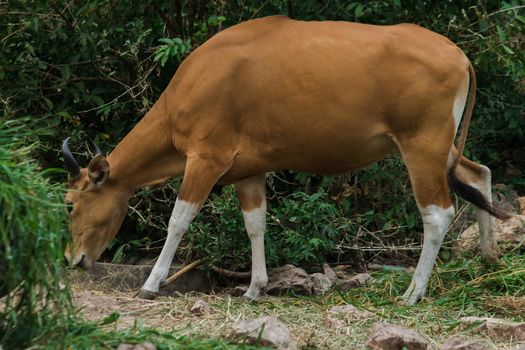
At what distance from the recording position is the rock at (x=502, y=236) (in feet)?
27.1

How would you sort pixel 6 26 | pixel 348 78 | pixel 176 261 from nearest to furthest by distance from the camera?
pixel 348 78
pixel 176 261
pixel 6 26

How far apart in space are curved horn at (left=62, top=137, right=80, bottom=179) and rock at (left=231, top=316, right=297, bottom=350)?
262 cm

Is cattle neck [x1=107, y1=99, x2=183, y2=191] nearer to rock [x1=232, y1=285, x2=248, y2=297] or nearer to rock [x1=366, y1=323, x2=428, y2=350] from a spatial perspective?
rock [x1=232, y1=285, x2=248, y2=297]

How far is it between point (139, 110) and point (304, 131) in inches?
88.5

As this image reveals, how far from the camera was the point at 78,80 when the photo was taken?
9531 mm

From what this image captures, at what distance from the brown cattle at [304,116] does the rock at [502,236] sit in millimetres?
533

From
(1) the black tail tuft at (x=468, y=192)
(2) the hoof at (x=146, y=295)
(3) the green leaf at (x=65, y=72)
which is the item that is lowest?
(2) the hoof at (x=146, y=295)

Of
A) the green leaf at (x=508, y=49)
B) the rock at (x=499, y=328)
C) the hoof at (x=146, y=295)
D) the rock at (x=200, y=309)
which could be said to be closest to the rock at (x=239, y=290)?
the hoof at (x=146, y=295)

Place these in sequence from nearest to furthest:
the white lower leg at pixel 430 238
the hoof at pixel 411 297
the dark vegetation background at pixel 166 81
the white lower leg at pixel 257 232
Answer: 1. the hoof at pixel 411 297
2. the white lower leg at pixel 430 238
3. the white lower leg at pixel 257 232
4. the dark vegetation background at pixel 166 81

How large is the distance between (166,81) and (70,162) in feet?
7.24

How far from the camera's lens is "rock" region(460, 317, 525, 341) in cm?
602

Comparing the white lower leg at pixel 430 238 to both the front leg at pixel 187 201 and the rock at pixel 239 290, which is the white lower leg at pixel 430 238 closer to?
the rock at pixel 239 290

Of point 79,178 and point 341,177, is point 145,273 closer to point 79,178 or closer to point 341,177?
point 79,178

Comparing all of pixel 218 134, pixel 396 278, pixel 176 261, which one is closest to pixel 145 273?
→ pixel 176 261
